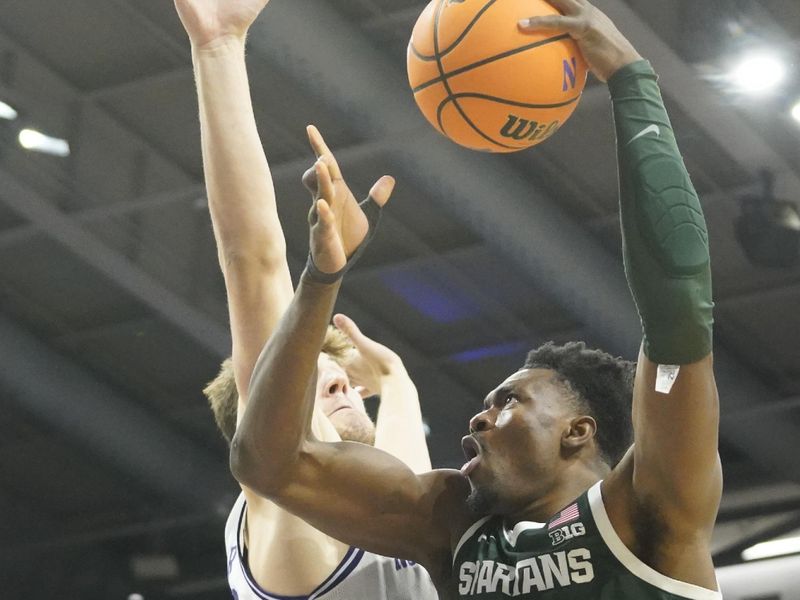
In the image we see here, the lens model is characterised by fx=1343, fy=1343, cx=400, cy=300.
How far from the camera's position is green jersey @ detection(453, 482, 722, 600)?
237 centimetres

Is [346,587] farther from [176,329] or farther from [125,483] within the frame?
[125,483]

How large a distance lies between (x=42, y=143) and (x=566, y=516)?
618 centimetres

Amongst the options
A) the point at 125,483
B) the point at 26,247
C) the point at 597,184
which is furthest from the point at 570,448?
the point at 125,483

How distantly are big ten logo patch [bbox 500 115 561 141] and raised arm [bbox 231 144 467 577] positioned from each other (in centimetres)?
36

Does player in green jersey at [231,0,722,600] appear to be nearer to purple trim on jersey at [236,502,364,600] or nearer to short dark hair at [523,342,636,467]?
short dark hair at [523,342,636,467]

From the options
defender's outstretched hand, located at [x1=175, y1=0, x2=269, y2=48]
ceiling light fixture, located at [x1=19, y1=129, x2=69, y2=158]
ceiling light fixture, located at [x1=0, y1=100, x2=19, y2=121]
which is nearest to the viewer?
defender's outstretched hand, located at [x1=175, y1=0, x2=269, y2=48]

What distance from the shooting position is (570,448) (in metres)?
2.76

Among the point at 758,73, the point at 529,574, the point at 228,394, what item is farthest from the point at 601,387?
the point at 758,73

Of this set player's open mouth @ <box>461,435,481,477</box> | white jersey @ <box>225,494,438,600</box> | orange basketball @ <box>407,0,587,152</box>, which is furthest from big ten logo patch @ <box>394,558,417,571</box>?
orange basketball @ <box>407,0,587,152</box>

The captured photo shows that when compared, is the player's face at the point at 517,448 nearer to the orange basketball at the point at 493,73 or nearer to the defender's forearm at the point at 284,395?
the defender's forearm at the point at 284,395

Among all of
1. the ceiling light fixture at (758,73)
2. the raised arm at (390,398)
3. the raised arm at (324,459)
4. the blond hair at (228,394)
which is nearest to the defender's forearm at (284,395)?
the raised arm at (324,459)

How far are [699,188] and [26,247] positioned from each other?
4.43 metres

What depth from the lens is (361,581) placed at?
9.96 ft

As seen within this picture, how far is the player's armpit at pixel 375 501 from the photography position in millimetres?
2672
